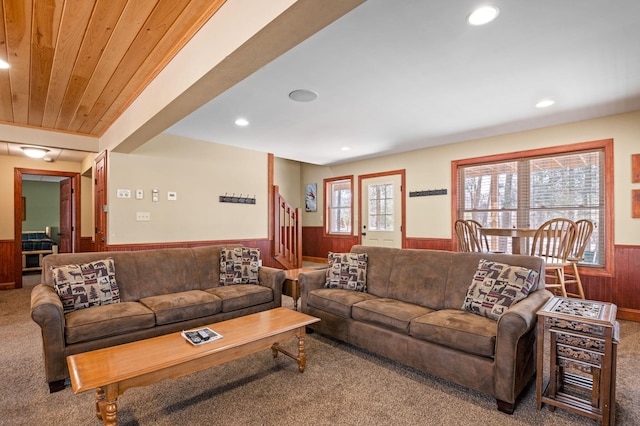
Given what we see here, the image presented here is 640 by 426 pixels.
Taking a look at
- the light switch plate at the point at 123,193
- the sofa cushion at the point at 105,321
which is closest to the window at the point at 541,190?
the sofa cushion at the point at 105,321

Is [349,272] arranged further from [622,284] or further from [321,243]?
[321,243]

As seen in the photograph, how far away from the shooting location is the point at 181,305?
291 cm

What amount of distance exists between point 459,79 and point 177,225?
4259 millimetres

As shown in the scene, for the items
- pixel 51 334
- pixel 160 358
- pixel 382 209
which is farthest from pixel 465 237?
pixel 51 334

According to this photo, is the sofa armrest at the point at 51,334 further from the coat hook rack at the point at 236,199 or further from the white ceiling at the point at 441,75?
the coat hook rack at the point at 236,199

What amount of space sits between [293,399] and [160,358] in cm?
87

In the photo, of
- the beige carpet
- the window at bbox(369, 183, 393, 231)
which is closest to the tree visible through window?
the window at bbox(369, 183, 393, 231)

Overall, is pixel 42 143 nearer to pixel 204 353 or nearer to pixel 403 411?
pixel 204 353

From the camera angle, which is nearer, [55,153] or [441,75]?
[441,75]

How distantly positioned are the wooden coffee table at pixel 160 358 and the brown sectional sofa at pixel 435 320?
57 cm

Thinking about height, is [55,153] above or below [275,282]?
above

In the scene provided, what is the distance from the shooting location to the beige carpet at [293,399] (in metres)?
1.92

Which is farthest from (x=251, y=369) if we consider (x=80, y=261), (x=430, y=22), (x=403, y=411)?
(x=430, y=22)

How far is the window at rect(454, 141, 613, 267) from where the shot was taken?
13.5 ft
